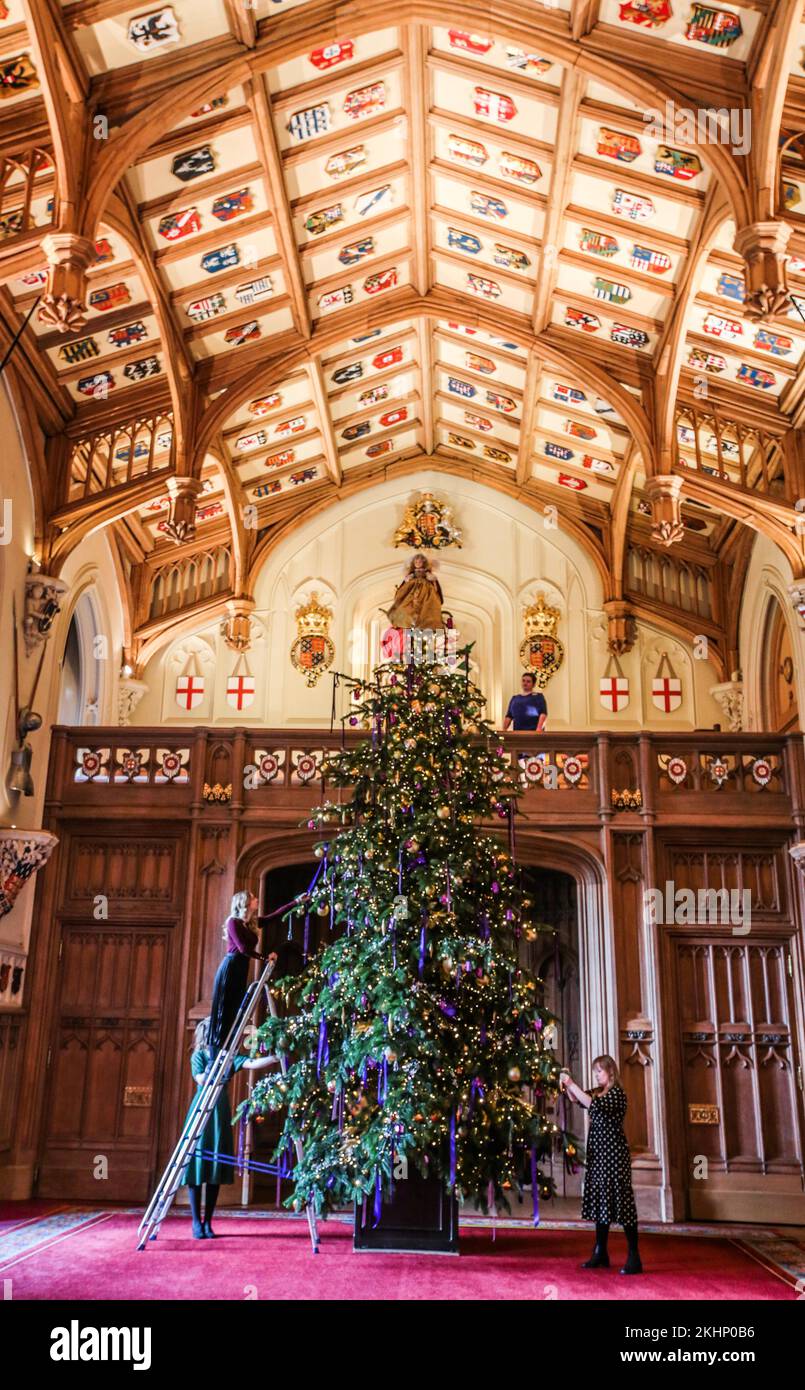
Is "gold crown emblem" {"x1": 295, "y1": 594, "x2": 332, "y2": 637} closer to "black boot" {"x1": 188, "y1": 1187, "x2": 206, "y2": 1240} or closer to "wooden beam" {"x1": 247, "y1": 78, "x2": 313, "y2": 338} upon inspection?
"wooden beam" {"x1": 247, "y1": 78, "x2": 313, "y2": 338}

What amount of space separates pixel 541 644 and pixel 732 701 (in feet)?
8.35

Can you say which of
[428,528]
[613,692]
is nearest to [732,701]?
[613,692]

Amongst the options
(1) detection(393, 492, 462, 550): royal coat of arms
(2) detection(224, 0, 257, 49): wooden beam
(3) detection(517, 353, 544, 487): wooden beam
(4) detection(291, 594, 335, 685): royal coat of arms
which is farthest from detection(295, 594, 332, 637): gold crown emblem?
(2) detection(224, 0, 257, 49): wooden beam

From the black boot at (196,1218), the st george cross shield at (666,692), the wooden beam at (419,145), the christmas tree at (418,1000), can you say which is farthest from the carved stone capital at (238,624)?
the black boot at (196,1218)

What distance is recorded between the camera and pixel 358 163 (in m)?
10.8

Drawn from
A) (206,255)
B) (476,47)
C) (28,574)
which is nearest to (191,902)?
(28,574)

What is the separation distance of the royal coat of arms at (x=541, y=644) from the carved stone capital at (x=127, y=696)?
5068mm

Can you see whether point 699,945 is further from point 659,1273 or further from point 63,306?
point 63,306

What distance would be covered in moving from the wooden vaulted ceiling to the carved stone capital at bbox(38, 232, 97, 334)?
80 mm

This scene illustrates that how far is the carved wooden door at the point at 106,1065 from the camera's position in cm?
1030

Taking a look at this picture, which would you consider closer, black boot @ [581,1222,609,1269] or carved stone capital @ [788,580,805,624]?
black boot @ [581,1222,609,1269]

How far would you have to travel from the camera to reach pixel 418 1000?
23.8 feet

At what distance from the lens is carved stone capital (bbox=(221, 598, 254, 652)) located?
Answer: 15258 mm

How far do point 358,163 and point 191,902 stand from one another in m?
7.11
